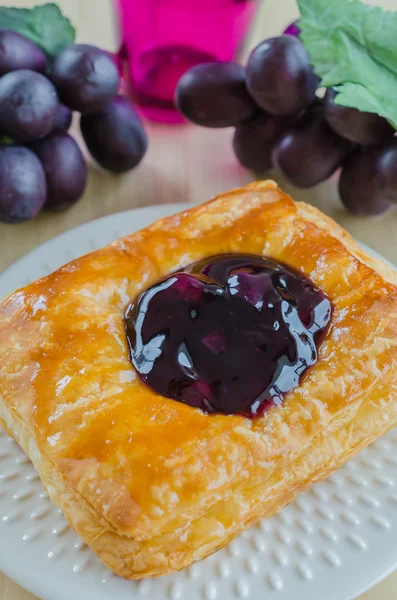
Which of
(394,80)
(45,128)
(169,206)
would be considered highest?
(394,80)

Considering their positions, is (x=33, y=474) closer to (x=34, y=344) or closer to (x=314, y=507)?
(x=34, y=344)

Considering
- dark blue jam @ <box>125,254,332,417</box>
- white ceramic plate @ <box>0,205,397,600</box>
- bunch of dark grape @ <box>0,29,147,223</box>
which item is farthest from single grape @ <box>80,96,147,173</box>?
white ceramic plate @ <box>0,205,397,600</box>

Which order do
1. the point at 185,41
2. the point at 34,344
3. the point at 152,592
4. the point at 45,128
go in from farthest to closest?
the point at 185,41
the point at 45,128
the point at 34,344
the point at 152,592

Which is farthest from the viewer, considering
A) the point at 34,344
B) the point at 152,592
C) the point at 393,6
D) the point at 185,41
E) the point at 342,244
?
the point at 393,6

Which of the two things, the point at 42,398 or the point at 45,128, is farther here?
the point at 45,128

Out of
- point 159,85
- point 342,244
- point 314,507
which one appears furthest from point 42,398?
point 159,85

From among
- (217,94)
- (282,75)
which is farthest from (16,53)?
(282,75)

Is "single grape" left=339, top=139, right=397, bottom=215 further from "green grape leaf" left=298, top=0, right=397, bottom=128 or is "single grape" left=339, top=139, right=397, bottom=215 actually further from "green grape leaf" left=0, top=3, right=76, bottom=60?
"green grape leaf" left=0, top=3, right=76, bottom=60
